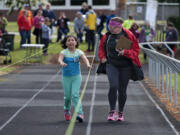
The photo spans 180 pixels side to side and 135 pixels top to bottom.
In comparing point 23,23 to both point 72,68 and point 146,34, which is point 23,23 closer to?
point 146,34

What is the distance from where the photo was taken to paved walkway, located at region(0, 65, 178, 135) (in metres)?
9.10

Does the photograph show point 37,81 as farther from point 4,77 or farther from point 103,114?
point 103,114

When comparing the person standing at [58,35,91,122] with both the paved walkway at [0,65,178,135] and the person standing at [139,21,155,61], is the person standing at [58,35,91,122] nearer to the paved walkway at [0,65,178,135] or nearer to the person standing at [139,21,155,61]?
the paved walkway at [0,65,178,135]

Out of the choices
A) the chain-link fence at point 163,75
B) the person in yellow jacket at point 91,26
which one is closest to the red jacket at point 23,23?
the person in yellow jacket at point 91,26

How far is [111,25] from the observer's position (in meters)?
9.75

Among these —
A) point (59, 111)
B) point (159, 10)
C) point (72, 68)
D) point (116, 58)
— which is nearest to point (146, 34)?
point (159, 10)

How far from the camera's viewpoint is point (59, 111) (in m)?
11.2

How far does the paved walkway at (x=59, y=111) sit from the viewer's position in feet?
29.9

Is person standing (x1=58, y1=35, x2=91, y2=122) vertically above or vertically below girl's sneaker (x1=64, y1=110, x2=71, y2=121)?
above

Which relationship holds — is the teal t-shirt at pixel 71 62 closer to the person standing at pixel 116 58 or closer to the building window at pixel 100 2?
the person standing at pixel 116 58

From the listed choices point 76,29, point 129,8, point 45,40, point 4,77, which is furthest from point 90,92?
point 129,8

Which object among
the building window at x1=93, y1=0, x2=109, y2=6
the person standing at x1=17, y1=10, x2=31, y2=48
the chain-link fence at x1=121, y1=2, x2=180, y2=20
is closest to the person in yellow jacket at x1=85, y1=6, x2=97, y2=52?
the person standing at x1=17, y1=10, x2=31, y2=48

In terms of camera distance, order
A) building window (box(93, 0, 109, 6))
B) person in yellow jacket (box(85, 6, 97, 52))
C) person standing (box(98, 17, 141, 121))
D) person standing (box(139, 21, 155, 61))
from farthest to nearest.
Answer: building window (box(93, 0, 109, 6)) → person in yellow jacket (box(85, 6, 97, 52)) → person standing (box(139, 21, 155, 61)) → person standing (box(98, 17, 141, 121))

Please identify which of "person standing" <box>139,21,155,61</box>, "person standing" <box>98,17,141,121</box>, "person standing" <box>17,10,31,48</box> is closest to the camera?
"person standing" <box>98,17,141,121</box>
